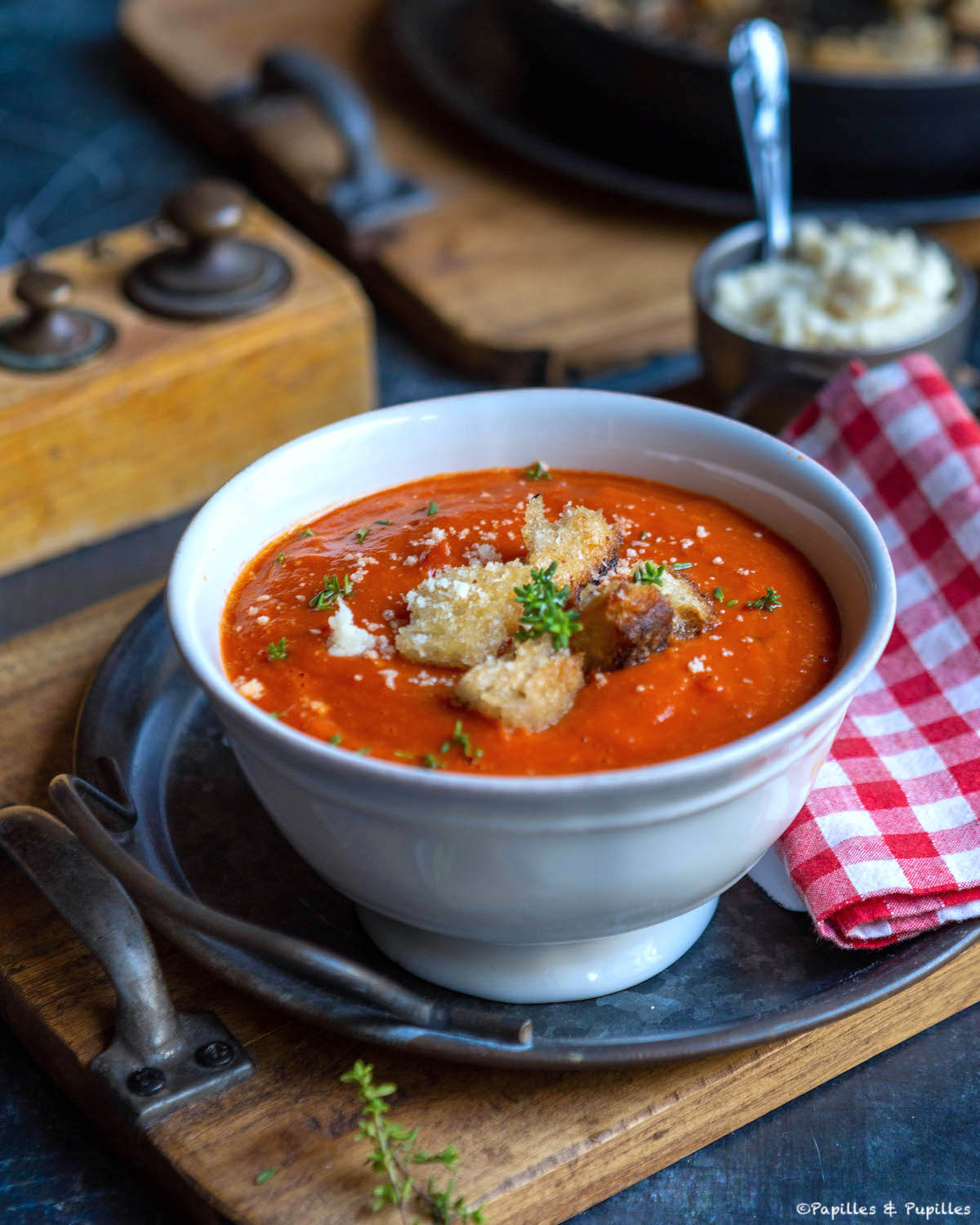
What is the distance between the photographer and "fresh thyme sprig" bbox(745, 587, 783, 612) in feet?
4.54

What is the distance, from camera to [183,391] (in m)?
2.25

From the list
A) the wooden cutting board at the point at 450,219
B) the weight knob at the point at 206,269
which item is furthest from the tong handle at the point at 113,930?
the wooden cutting board at the point at 450,219

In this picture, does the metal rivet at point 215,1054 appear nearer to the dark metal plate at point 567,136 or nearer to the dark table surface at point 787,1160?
the dark table surface at point 787,1160

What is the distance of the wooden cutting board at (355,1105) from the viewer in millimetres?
1175

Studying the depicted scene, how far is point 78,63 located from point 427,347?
66.7 inches

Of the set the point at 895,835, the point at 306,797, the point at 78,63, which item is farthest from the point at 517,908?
the point at 78,63

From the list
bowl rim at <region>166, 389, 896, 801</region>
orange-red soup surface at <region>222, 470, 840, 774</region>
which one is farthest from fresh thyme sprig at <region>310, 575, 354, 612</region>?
bowl rim at <region>166, 389, 896, 801</region>

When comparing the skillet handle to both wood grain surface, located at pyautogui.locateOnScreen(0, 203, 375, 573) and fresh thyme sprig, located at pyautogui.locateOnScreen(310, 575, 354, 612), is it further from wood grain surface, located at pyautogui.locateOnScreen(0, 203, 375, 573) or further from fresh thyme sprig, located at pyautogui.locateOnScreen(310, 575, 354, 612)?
wood grain surface, located at pyautogui.locateOnScreen(0, 203, 375, 573)

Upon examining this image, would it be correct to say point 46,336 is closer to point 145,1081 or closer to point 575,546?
point 575,546

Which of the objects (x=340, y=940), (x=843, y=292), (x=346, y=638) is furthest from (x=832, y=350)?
(x=340, y=940)

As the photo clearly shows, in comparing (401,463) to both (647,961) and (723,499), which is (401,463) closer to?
(723,499)

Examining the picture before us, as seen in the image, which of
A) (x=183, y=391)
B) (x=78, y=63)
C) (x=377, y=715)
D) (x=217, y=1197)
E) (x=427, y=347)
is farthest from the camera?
(x=78, y=63)

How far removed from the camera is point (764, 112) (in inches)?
98.3

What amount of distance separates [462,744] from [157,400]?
4.00ft
